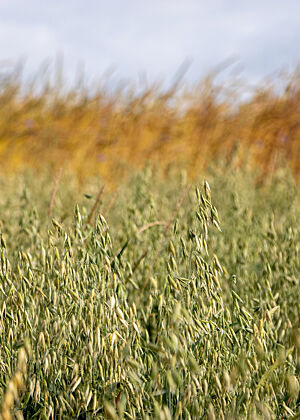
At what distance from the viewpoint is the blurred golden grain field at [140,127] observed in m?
5.92

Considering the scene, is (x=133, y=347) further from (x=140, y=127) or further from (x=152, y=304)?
(x=140, y=127)

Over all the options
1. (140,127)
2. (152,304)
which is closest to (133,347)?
(152,304)

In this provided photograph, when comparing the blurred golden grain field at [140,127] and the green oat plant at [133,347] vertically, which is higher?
the blurred golden grain field at [140,127]

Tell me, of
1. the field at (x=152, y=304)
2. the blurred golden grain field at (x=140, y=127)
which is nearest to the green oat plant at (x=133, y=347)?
the field at (x=152, y=304)

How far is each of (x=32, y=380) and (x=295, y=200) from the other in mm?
2025

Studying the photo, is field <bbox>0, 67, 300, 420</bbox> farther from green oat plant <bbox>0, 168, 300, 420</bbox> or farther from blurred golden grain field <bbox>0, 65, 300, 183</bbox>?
blurred golden grain field <bbox>0, 65, 300, 183</bbox>

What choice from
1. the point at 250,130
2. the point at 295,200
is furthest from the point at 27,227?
the point at 250,130

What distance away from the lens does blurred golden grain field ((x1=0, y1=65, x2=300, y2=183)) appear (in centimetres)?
592

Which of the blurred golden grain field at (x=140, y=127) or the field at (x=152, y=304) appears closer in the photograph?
the field at (x=152, y=304)

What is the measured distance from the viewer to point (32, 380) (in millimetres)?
1243

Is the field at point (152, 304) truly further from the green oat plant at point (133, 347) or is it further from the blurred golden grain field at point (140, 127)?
the blurred golden grain field at point (140, 127)

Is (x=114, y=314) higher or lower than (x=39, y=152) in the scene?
lower

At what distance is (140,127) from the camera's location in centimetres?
614

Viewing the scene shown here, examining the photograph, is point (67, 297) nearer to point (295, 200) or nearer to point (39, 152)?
point (295, 200)
